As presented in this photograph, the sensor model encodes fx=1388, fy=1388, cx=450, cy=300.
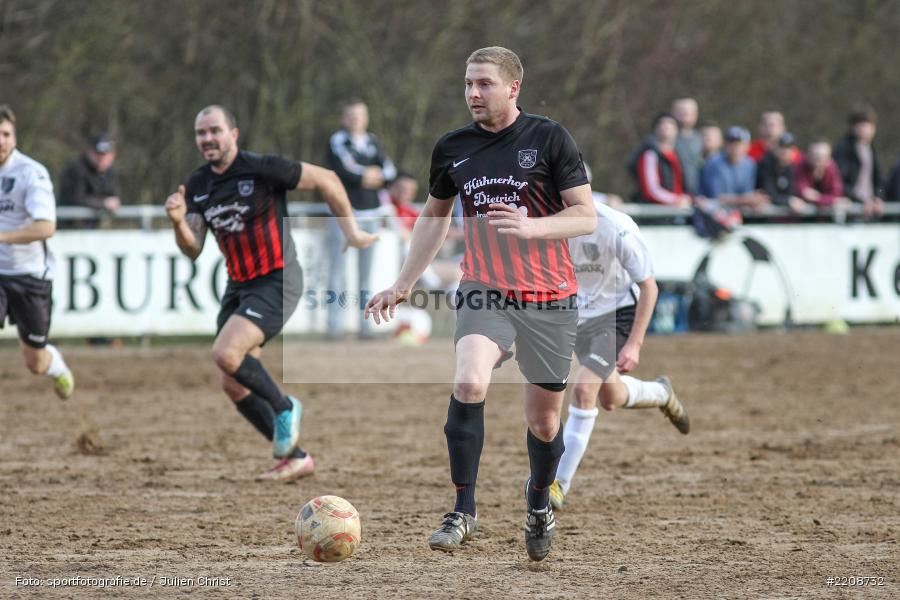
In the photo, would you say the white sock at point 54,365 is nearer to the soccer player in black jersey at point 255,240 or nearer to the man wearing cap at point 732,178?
the soccer player in black jersey at point 255,240

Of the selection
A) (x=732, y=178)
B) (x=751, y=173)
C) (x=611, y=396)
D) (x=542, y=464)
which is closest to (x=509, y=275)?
(x=542, y=464)

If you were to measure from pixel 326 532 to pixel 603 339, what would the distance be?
2507 mm

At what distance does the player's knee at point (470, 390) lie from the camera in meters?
6.06

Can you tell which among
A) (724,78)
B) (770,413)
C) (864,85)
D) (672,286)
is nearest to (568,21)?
(724,78)

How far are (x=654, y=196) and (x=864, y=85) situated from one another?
414 inches

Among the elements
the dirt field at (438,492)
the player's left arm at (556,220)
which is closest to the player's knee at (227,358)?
the dirt field at (438,492)

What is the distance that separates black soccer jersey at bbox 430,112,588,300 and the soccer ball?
123cm

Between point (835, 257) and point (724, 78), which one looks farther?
point (724, 78)

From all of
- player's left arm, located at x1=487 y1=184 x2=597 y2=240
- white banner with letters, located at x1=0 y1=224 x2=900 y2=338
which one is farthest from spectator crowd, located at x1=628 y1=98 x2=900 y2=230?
player's left arm, located at x1=487 y1=184 x2=597 y2=240

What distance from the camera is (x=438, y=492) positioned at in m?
7.96

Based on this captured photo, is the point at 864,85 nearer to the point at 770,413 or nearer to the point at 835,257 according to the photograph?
the point at 835,257

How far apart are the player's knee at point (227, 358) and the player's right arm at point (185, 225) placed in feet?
2.10

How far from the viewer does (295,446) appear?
845cm

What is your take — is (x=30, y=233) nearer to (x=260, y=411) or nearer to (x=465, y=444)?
(x=260, y=411)
